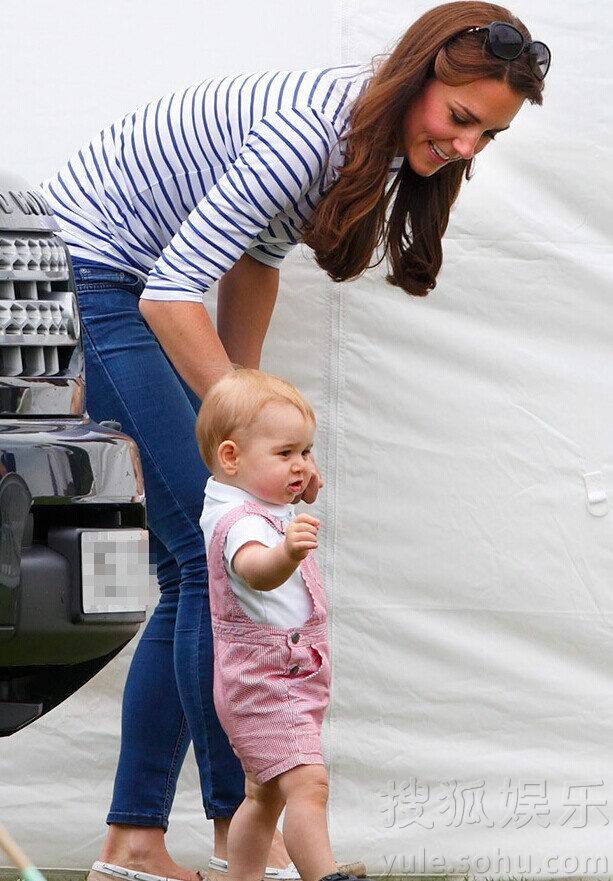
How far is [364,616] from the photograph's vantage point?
2871 mm

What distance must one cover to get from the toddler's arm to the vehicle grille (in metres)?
0.41

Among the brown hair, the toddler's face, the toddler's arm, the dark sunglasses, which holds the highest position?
the dark sunglasses

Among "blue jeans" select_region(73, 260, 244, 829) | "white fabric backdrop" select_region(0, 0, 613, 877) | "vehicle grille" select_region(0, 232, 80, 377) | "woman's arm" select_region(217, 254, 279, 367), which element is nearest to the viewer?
"vehicle grille" select_region(0, 232, 80, 377)

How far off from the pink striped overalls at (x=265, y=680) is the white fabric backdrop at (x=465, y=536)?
2.36ft

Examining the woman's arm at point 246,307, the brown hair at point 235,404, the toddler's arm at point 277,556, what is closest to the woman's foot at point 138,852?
the toddler's arm at point 277,556

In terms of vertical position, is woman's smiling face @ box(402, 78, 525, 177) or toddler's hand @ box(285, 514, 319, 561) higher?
woman's smiling face @ box(402, 78, 525, 177)

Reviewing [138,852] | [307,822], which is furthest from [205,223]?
[138,852]

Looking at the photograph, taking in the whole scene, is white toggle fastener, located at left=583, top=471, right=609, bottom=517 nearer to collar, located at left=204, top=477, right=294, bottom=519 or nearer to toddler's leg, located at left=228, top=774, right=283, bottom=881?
collar, located at left=204, top=477, right=294, bottom=519

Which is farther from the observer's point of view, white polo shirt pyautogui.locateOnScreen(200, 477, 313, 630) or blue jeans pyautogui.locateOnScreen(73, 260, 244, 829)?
blue jeans pyautogui.locateOnScreen(73, 260, 244, 829)

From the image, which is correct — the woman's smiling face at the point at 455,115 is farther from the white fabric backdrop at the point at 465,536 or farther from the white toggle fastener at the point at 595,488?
the white toggle fastener at the point at 595,488

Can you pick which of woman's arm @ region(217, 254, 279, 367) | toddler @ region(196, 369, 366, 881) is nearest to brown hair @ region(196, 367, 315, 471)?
toddler @ region(196, 369, 366, 881)

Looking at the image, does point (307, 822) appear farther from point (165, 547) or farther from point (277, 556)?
point (165, 547)

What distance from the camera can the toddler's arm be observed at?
6.17ft

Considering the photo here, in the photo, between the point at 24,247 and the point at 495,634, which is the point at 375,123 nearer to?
the point at 24,247
